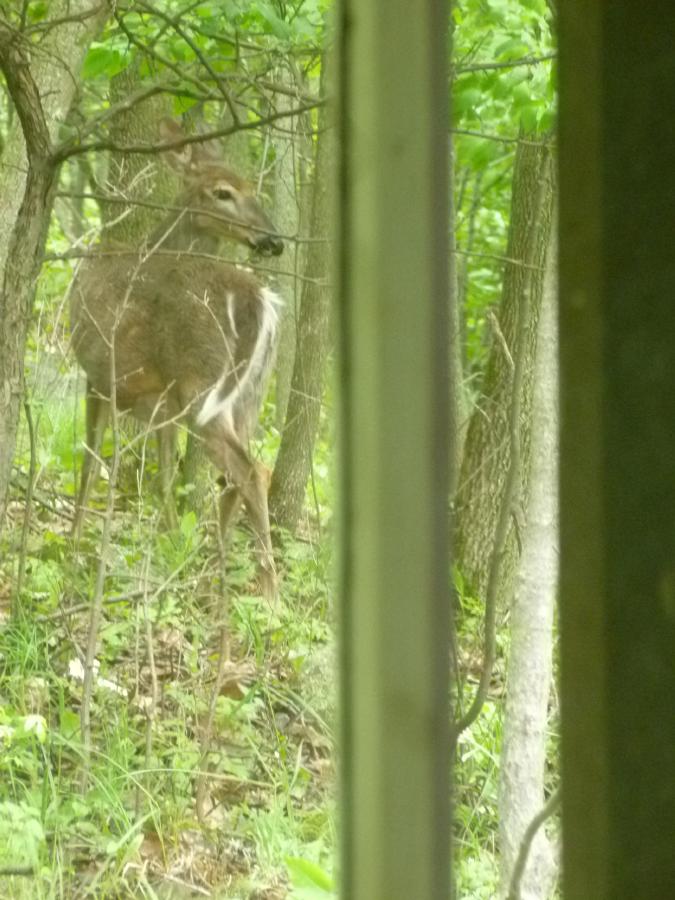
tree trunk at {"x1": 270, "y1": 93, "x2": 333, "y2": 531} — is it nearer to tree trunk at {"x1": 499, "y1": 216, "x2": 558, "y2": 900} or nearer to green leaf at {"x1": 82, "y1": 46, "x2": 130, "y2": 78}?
green leaf at {"x1": 82, "y1": 46, "x2": 130, "y2": 78}

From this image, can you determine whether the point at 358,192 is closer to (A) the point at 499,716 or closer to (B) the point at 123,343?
(A) the point at 499,716

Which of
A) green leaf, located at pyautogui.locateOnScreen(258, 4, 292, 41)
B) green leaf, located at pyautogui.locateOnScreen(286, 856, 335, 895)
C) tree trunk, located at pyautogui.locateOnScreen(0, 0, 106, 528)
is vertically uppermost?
green leaf, located at pyautogui.locateOnScreen(258, 4, 292, 41)

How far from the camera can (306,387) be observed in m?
7.28

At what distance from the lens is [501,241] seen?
1214 cm

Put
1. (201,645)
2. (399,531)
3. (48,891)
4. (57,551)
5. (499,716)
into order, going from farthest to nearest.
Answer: (57,551) < (201,645) < (499,716) < (48,891) < (399,531)

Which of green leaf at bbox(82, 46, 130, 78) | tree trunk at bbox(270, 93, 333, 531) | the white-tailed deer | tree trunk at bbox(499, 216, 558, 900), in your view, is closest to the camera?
tree trunk at bbox(499, 216, 558, 900)

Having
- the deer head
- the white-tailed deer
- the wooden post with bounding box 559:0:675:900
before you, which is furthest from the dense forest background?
the wooden post with bounding box 559:0:675:900

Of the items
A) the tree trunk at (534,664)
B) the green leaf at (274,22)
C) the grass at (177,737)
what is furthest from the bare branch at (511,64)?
the grass at (177,737)

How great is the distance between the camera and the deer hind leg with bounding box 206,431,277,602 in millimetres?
7754

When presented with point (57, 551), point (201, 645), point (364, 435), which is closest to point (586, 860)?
point (364, 435)

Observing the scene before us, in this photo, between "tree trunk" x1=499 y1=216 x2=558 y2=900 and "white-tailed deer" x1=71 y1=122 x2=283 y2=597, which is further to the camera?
"white-tailed deer" x1=71 y1=122 x2=283 y2=597

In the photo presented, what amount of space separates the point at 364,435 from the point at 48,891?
3318mm

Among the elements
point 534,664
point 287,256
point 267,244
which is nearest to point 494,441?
point 267,244

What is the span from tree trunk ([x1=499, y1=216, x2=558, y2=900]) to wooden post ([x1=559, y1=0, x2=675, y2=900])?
2.15 metres
